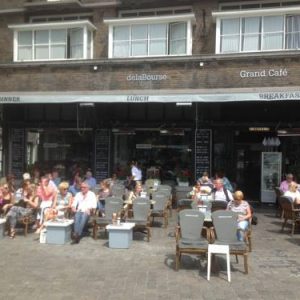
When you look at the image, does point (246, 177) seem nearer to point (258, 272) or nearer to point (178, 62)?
point (178, 62)

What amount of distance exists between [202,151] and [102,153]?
3790mm

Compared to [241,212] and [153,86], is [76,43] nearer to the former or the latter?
[153,86]

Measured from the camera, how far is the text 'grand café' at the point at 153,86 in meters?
17.4

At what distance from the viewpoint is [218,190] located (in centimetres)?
1294

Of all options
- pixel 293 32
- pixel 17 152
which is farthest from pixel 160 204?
pixel 17 152

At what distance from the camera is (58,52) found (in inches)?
771

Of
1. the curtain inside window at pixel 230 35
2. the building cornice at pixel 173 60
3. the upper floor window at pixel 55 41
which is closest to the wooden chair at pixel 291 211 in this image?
the building cornice at pixel 173 60

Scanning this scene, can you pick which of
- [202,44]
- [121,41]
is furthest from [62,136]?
[202,44]

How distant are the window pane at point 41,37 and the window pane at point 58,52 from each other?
0.41 metres

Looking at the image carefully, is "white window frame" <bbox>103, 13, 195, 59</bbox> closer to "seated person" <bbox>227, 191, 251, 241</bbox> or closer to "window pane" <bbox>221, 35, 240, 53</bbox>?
"window pane" <bbox>221, 35, 240, 53</bbox>

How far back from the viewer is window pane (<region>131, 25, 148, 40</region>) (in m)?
18.9

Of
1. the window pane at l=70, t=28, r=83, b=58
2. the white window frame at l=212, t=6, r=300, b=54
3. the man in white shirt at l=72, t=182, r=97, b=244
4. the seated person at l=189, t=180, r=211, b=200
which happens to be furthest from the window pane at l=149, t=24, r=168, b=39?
the man in white shirt at l=72, t=182, r=97, b=244

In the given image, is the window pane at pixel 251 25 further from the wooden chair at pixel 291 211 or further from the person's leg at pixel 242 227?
the person's leg at pixel 242 227

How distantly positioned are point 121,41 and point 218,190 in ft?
27.9
